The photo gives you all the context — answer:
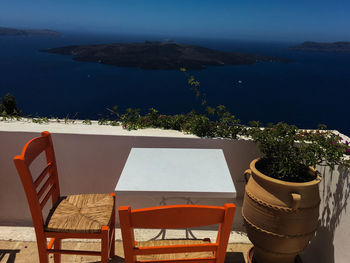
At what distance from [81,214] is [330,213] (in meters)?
1.70

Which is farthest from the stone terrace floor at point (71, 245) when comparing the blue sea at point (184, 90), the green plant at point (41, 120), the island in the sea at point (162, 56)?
the island in the sea at point (162, 56)

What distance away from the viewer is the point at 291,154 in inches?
81.2

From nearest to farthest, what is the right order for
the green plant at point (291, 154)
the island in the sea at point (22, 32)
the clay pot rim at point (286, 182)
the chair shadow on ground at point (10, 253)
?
the clay pot rim at point (286, 182) → the green plant at point (291, 154) → the chair shadow on ground at point (10, 253) → the island in the sea at point (22, 32)

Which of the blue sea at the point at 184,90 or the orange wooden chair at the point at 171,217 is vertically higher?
the orange wooden chair at the point at 171,217

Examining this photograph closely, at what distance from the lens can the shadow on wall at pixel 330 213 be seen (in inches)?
71.0

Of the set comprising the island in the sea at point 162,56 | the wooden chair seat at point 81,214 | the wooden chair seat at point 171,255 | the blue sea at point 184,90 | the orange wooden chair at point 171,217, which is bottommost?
the blue sea at point 184,90

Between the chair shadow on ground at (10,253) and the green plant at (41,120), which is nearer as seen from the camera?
the chair shadow on ground at (10,253)

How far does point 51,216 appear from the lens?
1781mm

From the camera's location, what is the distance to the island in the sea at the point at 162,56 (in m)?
68.1

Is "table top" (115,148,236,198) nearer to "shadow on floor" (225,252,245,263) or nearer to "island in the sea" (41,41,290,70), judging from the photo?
"shadow on floor" (225,252,245,263)

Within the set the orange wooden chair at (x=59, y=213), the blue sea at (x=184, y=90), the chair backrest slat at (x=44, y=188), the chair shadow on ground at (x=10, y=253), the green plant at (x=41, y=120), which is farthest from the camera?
the blue sea at (x=184, y=90)

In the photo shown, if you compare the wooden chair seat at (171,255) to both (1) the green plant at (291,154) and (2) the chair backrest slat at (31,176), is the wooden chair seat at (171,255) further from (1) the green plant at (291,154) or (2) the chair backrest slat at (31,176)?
(1) the green plant at (291,154)

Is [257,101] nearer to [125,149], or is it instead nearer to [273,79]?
[273,79]

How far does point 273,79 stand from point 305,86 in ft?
23.8
